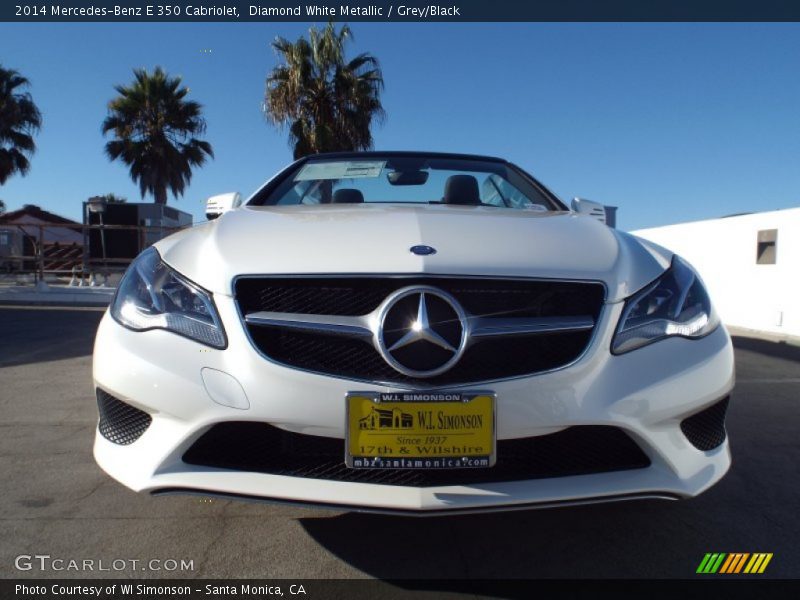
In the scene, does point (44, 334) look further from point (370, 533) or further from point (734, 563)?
point (734, 563)

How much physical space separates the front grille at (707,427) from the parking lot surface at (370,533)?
43 cm

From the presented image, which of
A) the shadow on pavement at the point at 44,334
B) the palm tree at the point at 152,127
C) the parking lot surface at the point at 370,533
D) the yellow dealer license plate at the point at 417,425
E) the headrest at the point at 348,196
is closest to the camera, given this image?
the yellow dealer license plate at the point at 417,425

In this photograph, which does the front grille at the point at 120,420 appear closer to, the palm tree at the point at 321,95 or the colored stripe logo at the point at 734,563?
the colored stripe logo at the point at 734,563

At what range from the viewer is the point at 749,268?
30.1ft

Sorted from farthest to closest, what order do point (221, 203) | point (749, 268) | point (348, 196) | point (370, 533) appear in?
point (749, 268) < point (348, 196) < point (221, 203) < point (370, 533)

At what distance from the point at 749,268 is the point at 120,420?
32.1 feet

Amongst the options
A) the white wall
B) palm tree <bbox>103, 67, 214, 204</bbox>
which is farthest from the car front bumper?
palm tree <bbox>103, 67, 214, 204</bbox>

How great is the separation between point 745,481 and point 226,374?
224 cm

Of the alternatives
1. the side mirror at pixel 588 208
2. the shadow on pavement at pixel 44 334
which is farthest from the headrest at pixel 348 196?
the shadow on pavement at pixel 44 334

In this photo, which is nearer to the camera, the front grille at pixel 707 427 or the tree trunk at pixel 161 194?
the front grille at pixel 707 427

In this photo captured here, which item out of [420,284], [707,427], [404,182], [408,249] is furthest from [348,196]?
[707,427]

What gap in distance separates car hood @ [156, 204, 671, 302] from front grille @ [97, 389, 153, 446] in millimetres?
411

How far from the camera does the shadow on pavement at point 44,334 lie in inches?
210

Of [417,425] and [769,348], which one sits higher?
[417,425]
